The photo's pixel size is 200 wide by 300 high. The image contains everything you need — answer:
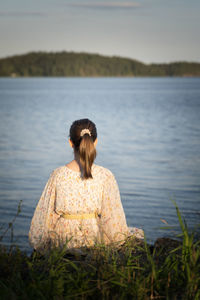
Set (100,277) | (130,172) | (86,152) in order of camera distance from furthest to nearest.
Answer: (130,172), (86,152), (100,277)

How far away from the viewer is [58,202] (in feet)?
12.1

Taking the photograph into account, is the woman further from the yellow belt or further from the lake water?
the lake water

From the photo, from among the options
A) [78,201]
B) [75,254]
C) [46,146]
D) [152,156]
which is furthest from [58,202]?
[46,146]

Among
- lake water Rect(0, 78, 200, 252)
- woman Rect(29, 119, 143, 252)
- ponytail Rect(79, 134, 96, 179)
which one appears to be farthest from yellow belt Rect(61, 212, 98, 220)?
lake water Rect(0, 78, 200, 252)

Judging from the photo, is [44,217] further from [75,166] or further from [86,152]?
[86,152]

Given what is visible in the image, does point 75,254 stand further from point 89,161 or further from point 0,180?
point 0,180

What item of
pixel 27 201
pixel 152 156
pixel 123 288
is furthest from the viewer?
pixel 152 156

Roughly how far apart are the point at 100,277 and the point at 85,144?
39.4 inches

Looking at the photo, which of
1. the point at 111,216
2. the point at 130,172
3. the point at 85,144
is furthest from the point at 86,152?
the point at 130,172

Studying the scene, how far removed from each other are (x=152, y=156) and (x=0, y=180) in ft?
19.6

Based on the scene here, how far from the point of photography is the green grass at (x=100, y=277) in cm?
292

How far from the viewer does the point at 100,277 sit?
319cm

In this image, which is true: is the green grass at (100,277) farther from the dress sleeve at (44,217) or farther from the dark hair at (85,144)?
the dark hair at (85,144)

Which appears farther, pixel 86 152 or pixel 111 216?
pixel 111 216
